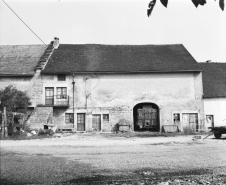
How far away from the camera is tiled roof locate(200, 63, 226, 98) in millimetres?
25625

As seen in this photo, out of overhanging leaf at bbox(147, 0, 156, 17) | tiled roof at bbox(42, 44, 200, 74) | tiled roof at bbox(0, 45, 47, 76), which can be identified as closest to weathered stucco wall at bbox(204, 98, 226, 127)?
tiled roof at bbox(42, 44, 200, 74)

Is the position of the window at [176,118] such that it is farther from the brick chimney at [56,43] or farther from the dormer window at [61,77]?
the brick chimney at [56,43]

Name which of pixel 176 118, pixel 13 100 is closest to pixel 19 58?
pixel 13 100

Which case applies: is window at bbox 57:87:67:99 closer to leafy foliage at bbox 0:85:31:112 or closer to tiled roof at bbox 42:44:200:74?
tiled roof at bbox 42:44:200:74

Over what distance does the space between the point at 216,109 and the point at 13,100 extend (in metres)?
19.1

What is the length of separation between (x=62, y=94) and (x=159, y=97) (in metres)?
9.51

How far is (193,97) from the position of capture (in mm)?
24750

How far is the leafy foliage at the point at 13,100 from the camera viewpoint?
19.8m

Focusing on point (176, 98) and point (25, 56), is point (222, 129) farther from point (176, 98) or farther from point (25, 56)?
point (25, 56)

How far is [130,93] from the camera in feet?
81.4

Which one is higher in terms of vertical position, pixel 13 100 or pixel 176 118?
pixel 13 100

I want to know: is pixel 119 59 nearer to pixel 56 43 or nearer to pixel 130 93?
pixel 130 93

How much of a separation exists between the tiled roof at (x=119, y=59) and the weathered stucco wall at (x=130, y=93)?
0.70 meters

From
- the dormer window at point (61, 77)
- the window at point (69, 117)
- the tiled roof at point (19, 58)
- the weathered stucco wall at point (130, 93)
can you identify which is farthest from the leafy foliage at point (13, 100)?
the window at point (69, 117)
